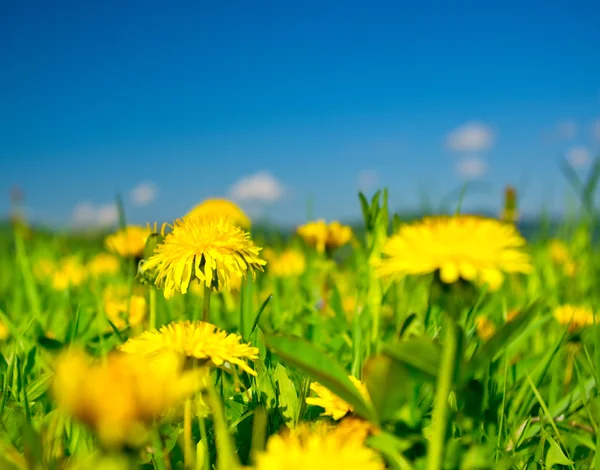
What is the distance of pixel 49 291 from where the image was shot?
9.34 ft

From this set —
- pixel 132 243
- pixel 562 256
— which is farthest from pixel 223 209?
pixel 562 256

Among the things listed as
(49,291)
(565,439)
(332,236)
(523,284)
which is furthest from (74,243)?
(565,439)

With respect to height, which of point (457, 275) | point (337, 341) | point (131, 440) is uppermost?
point (457, 275)

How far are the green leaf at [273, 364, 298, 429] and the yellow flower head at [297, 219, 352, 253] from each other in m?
Answer: 1.37

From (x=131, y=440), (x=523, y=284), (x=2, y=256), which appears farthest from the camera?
(x=2, y=256)

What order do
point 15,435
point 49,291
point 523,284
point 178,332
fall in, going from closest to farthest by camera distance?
point 178,332 → point 15,435 → point 49,291 → point 523,284

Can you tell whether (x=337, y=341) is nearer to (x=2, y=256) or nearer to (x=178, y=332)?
→ (x=178, y=332)

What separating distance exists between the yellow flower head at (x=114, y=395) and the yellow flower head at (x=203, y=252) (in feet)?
1.83

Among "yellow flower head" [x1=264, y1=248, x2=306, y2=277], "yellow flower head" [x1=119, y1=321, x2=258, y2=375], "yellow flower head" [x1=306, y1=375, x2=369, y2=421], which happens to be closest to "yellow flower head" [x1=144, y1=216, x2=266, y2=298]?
"yellow flower head" [x1=119, y1=321, x2=258, y2=375]

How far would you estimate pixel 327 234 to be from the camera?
2.56m

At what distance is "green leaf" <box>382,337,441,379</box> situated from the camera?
785mm

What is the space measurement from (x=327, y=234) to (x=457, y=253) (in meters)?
1.78

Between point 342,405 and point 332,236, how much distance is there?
1.60 meters

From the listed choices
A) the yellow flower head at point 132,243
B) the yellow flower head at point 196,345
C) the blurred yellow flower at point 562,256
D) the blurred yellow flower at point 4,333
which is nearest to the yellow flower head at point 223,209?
the yellow flower head at point 132,243
